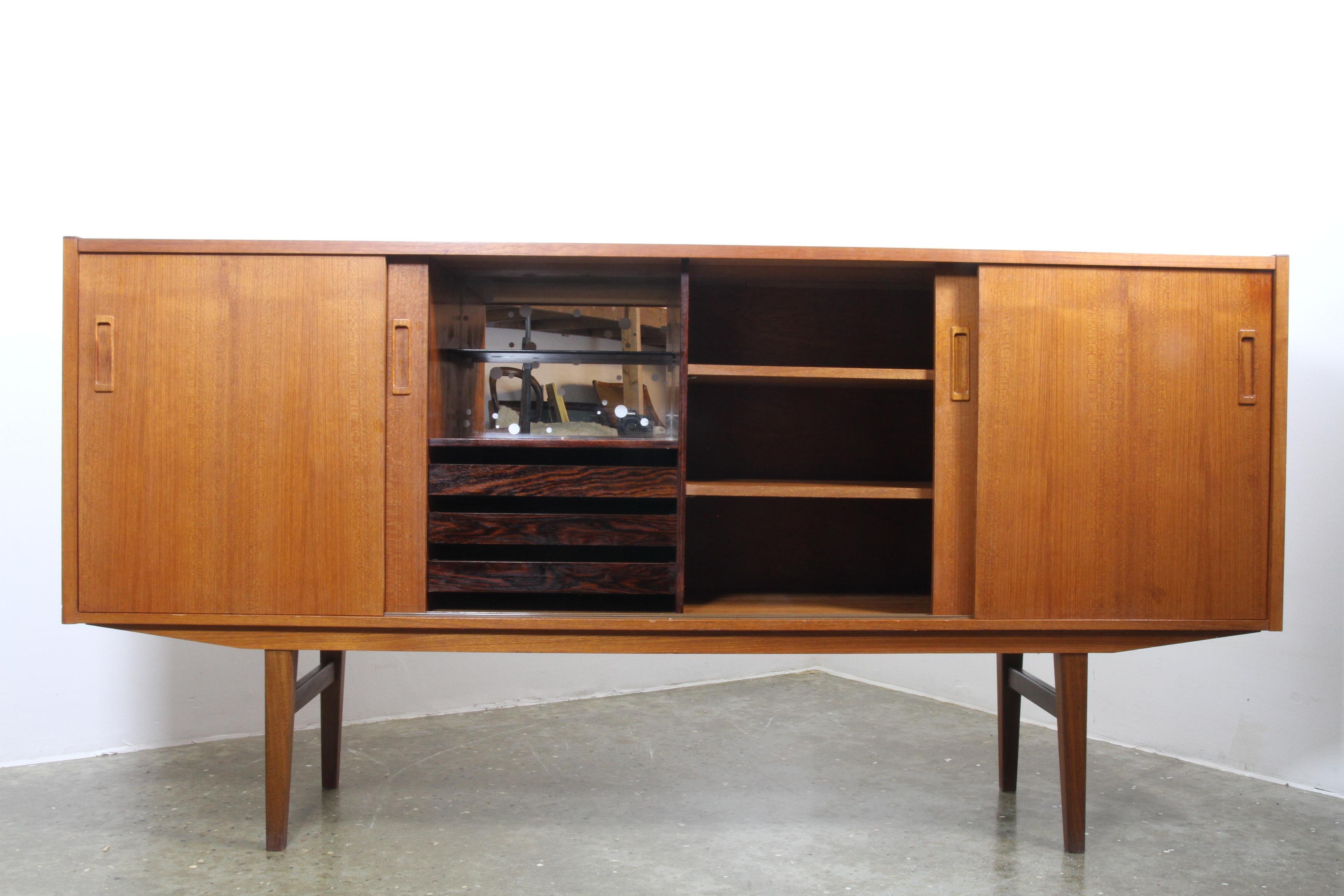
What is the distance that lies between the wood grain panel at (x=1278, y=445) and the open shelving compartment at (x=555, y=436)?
3.82 ft

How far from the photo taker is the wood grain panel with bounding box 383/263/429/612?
6.43 ft

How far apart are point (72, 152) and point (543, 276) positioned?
1494 millimetres

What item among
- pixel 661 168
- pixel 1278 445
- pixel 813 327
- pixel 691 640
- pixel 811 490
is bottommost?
pixel 691 640

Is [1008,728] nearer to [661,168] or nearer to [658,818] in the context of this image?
[658,818]

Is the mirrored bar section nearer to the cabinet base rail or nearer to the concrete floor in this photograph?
the cabinet base rail

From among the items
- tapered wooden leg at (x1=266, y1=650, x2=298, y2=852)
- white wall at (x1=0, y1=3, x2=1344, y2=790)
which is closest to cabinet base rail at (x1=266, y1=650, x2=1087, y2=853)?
tapered wooden leg at (x1=266, y1=650, x2=298, y2=852)

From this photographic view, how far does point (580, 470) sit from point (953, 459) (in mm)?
749

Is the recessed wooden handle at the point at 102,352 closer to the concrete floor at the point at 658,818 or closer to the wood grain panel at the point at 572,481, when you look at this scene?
the wood grain panel at the point at 572,481

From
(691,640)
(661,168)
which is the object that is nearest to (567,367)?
(691,640)

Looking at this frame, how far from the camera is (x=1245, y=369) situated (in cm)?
196

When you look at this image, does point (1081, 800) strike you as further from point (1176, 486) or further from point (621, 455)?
point (621, 455)

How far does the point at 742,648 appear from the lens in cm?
201

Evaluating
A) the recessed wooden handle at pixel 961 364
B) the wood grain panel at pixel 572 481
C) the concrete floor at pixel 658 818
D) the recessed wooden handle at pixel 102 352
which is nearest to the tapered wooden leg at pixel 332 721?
the concrete floor at pixel 658 818

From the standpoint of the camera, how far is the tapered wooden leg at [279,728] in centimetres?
201
